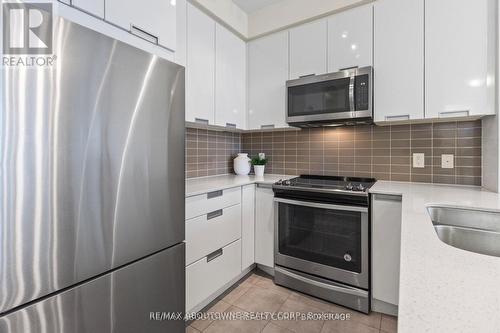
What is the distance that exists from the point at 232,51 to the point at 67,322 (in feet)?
7.50

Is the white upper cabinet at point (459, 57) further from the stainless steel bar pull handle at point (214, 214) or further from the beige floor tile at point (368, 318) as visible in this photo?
the stainless steel bar pull handle at point (214, 214)

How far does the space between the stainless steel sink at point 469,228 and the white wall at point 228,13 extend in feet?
6.96

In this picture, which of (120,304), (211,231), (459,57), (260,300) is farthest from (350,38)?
(120,304)

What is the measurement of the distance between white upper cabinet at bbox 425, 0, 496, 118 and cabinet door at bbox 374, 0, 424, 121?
0.05m

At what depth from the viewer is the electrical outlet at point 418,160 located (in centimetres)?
197

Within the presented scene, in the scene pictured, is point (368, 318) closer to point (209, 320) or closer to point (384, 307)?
point (384, 307)

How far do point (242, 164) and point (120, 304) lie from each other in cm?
181

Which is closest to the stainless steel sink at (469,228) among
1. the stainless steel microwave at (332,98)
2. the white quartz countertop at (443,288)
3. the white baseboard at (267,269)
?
the white quartz countertop at (443,288)

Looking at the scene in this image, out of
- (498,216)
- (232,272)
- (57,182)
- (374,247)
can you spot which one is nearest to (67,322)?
(57,182)

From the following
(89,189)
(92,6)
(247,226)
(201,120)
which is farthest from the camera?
(247,226)

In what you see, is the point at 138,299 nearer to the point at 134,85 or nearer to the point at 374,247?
the point at 134,85

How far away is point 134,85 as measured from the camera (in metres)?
1.03

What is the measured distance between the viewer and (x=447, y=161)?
74.5 inches

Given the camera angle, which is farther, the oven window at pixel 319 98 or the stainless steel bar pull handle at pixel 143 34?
the oven window at pixel 319 98
